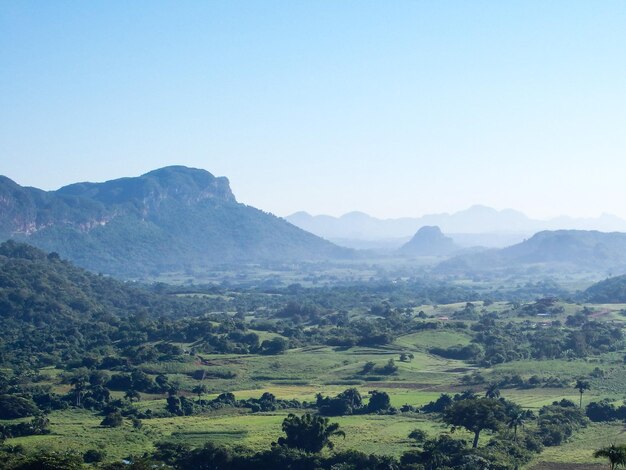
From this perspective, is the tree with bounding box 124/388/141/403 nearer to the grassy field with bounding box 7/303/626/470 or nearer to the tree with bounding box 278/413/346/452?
the grassy field with bounding box 7/303/626/470

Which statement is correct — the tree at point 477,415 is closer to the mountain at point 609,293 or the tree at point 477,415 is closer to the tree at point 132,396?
the tree at point 132,396

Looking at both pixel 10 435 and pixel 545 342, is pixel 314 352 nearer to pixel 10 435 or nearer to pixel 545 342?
pixel 545 342

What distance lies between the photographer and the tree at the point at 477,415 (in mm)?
54562

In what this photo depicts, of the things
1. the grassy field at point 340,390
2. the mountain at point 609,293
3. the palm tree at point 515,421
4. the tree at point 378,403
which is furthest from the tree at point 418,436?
the mountain at point 609,293

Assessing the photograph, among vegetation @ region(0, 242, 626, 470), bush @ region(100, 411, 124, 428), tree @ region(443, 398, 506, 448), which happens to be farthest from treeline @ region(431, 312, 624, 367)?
bush @ region(100, 411, 124, 428)

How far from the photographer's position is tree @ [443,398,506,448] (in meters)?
54.6

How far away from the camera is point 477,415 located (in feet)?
180

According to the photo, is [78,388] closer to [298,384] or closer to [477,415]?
[298,384]

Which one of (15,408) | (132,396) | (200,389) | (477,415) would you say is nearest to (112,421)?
(15,408)

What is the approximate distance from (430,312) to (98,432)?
9958 centimetres

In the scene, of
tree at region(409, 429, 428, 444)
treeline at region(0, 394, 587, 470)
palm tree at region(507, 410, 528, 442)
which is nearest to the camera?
treeline at region(0, 394, 587, 470)

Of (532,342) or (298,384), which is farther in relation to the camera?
(532,342)

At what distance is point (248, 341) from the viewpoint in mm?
106625

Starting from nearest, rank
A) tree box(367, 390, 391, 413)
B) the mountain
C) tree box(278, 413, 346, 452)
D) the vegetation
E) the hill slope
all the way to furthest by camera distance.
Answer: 1. the vegetation
2. tree box(278, 413, 346, 452)
3. tree box(367, 390, 391, 413)
4. the hill slope
5. the mountain
